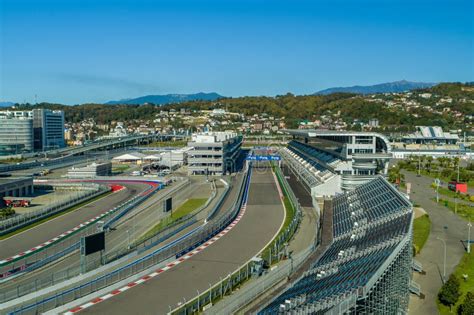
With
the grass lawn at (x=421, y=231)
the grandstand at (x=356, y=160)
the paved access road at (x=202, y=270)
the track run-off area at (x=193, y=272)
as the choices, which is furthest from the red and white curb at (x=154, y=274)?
the grandstand at (x=356, y=160)

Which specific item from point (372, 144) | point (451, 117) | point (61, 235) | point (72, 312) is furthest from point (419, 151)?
point (72, 312)

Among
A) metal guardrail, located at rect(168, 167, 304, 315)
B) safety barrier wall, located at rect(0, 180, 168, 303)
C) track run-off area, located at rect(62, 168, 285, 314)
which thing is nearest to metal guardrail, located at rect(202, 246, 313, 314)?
metal guardrail, located at rect(168, 167, 304, 315)

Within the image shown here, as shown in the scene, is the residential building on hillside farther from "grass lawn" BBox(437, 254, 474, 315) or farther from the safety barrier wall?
the safety barrier wall

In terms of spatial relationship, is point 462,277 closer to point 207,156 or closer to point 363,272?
point 363,272

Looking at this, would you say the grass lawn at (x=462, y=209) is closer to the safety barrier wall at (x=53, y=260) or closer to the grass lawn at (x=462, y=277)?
the grass lawn at (x=462, y=277)

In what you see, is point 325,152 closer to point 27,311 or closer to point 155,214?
point 155,214

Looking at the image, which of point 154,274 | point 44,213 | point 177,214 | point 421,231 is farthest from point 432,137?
point 154,274
